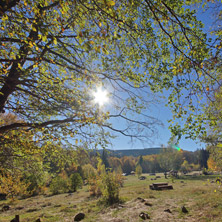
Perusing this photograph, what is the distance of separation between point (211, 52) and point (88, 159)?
4865mm

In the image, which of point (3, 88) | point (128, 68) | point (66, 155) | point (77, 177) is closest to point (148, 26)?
point (128, 68)

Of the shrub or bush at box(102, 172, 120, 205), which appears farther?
bush at box(102, 172, 120, 205)

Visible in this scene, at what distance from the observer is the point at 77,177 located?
83.8ft

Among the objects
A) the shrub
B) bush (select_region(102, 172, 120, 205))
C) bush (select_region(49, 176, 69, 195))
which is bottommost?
bush (select_region(49, 176, 69, 195))

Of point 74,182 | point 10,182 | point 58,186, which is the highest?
point 10,182

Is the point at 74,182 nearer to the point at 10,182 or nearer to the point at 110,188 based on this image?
the point at 110,188

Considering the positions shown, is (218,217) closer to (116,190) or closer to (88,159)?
(88,159)

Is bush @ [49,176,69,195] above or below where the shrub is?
below

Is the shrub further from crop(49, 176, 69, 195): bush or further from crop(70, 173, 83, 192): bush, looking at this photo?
crop(70, 173, 83, 192): bush

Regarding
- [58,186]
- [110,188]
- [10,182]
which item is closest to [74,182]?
[58,186]

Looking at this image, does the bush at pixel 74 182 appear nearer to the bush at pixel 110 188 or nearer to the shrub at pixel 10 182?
the bush at pixel 110 188

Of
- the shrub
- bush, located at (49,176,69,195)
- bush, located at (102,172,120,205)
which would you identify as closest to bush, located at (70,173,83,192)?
bush, located at (49,176,69,195)

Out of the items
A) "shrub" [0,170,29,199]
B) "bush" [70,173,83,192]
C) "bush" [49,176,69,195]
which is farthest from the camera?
"bush" [70,173,83,192]

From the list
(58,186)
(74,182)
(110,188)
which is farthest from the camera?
(74,182)
